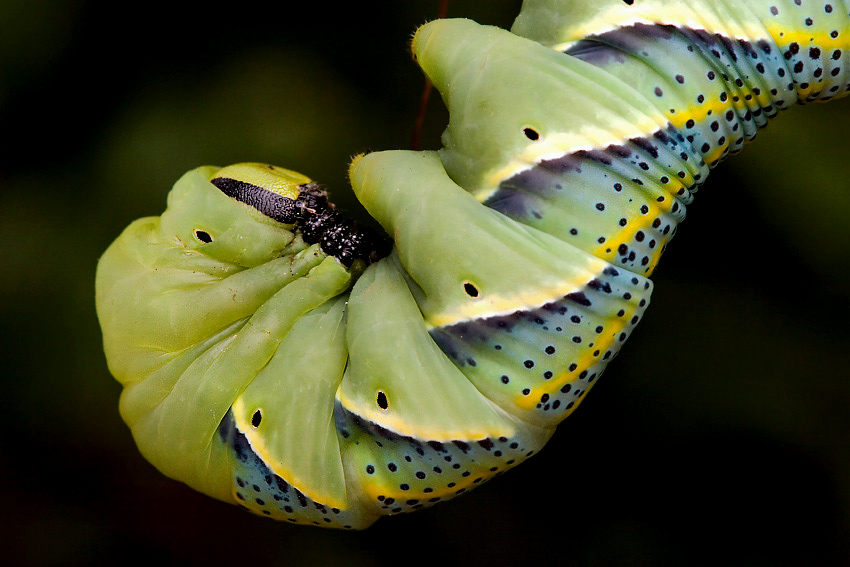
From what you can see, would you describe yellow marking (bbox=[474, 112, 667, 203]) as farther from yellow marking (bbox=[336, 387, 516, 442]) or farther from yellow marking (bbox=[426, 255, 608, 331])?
yellow marking (bbox=[336, 387, 516, 442])

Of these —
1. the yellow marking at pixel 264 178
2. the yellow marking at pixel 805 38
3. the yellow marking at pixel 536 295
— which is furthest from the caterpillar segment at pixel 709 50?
the yellow marking at pixel 264 178

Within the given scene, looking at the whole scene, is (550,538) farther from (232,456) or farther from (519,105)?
(519,105)

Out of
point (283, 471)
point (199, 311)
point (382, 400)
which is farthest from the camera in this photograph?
point (199, 311)

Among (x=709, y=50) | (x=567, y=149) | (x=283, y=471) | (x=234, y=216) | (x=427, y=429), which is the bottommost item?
(x=283, y=471)

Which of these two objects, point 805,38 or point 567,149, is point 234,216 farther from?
point 805,38

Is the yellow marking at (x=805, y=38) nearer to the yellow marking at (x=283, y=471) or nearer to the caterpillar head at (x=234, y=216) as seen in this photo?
the caterpillar head at (x=234, y=216)

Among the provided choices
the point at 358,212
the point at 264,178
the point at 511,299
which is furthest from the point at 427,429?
the point at 358,212

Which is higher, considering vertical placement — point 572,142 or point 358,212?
point 572,142

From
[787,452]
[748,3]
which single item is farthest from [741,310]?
[748,3]
